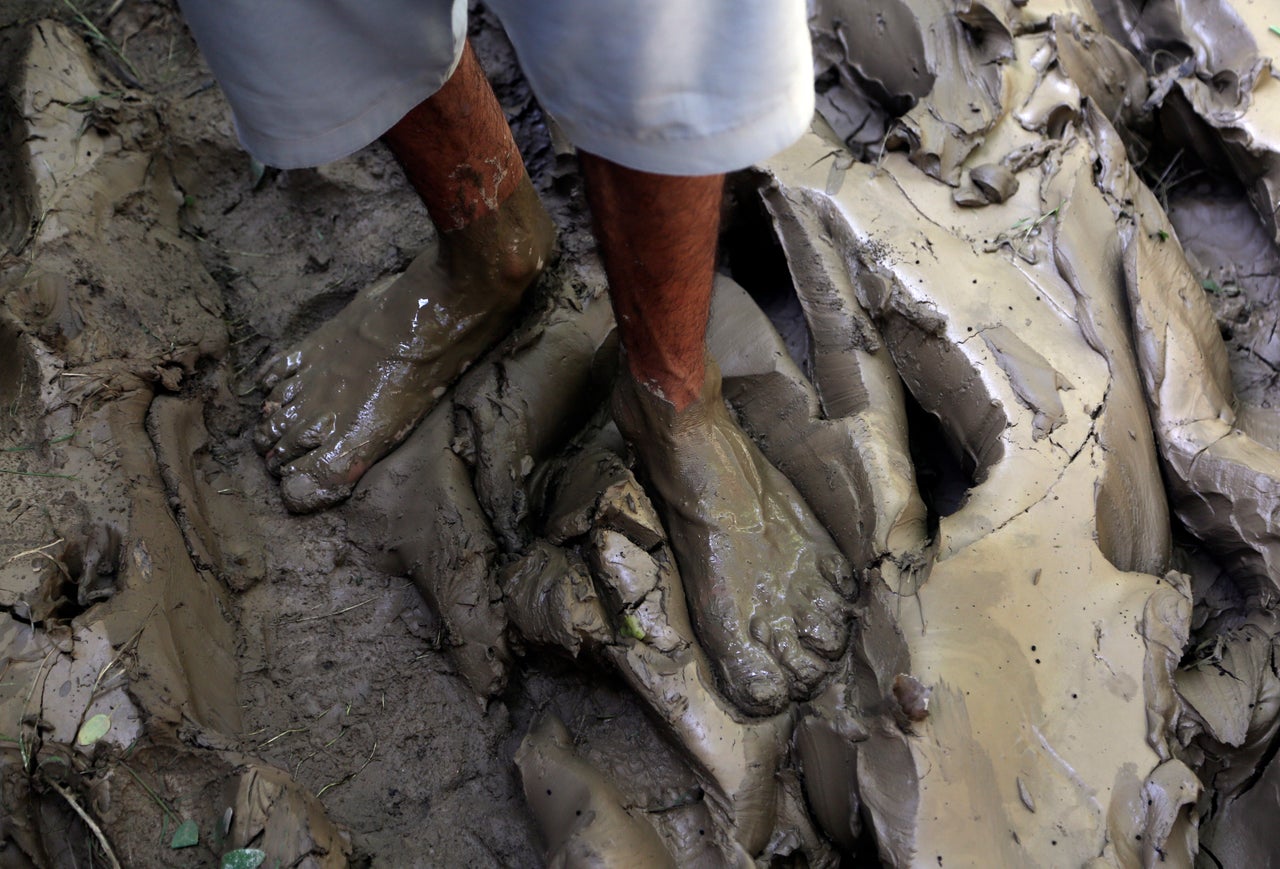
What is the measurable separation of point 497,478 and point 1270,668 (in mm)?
1577

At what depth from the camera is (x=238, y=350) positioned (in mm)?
2250

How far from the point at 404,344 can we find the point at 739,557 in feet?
2.93

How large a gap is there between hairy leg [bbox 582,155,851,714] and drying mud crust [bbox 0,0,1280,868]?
0.01 metres

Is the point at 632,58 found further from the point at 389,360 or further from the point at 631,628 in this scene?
the point at 389,360

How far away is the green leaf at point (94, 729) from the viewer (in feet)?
4.87

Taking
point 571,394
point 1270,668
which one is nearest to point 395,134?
point 571,394

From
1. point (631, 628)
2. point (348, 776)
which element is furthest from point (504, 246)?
point (348, 776)

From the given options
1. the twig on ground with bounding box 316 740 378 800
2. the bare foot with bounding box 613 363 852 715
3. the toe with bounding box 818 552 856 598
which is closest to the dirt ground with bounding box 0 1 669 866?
the twig on ground with bounding box 316 740 378 800

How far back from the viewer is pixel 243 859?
1.42 m

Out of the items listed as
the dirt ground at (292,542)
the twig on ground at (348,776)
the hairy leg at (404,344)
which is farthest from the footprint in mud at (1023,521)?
the twig on ground at (348,776)

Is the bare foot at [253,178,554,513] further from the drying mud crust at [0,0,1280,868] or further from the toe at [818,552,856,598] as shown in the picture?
the toe at [818,552,856,598]

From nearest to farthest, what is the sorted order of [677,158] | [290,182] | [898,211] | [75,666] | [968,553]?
[677,158]
[75,666]
[968,553]
[898,211]
[290,182]

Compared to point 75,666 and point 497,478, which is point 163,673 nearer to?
point 75,666

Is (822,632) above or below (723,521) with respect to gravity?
below
